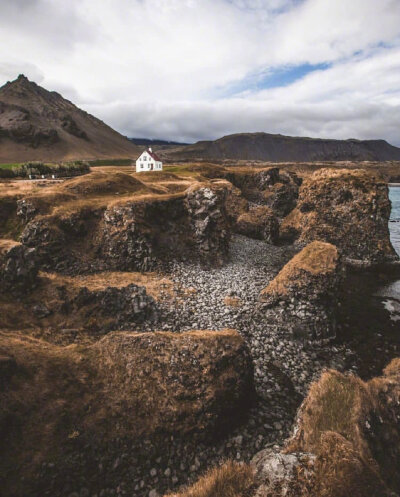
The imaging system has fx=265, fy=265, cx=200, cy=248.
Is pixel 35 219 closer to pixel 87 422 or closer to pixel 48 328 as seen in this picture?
pixel 48 328

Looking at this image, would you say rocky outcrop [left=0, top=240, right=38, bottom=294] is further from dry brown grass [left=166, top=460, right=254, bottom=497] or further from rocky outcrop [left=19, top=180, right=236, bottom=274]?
dry brown grass [left=166, top=460, right=254, bottom=497]

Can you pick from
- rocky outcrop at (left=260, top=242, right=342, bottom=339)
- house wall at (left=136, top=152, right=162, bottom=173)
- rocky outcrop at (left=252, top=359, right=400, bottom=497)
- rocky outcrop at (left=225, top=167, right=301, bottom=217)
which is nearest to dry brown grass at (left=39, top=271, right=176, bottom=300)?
rocky outcrop at (left=260, top=242, right=342, bottom=339)

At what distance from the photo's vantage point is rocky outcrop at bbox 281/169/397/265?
44.7 m

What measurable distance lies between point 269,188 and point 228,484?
3198 inches

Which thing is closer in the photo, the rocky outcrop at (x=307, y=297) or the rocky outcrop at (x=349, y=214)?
the rocky outcrop at (x=307, y=297)

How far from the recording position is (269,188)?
82250 mm

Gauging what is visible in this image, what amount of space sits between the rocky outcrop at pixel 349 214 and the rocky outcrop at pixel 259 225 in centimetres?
504

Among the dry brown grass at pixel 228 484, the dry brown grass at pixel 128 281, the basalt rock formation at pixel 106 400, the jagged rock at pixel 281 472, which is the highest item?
the jagged rock at pixel 281 472

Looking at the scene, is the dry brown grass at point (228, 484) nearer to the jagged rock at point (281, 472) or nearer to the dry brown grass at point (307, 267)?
the jagged rock at point (281, 472)

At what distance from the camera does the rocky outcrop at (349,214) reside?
4466cm

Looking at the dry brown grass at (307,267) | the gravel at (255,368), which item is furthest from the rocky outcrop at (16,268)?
the dry brown grass at (307,267)

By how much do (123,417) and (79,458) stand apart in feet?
7.14

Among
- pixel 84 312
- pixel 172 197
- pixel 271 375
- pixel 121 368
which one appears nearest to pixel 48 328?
pixel 84 312

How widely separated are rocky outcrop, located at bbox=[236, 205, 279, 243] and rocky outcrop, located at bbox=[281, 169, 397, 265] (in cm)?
504
